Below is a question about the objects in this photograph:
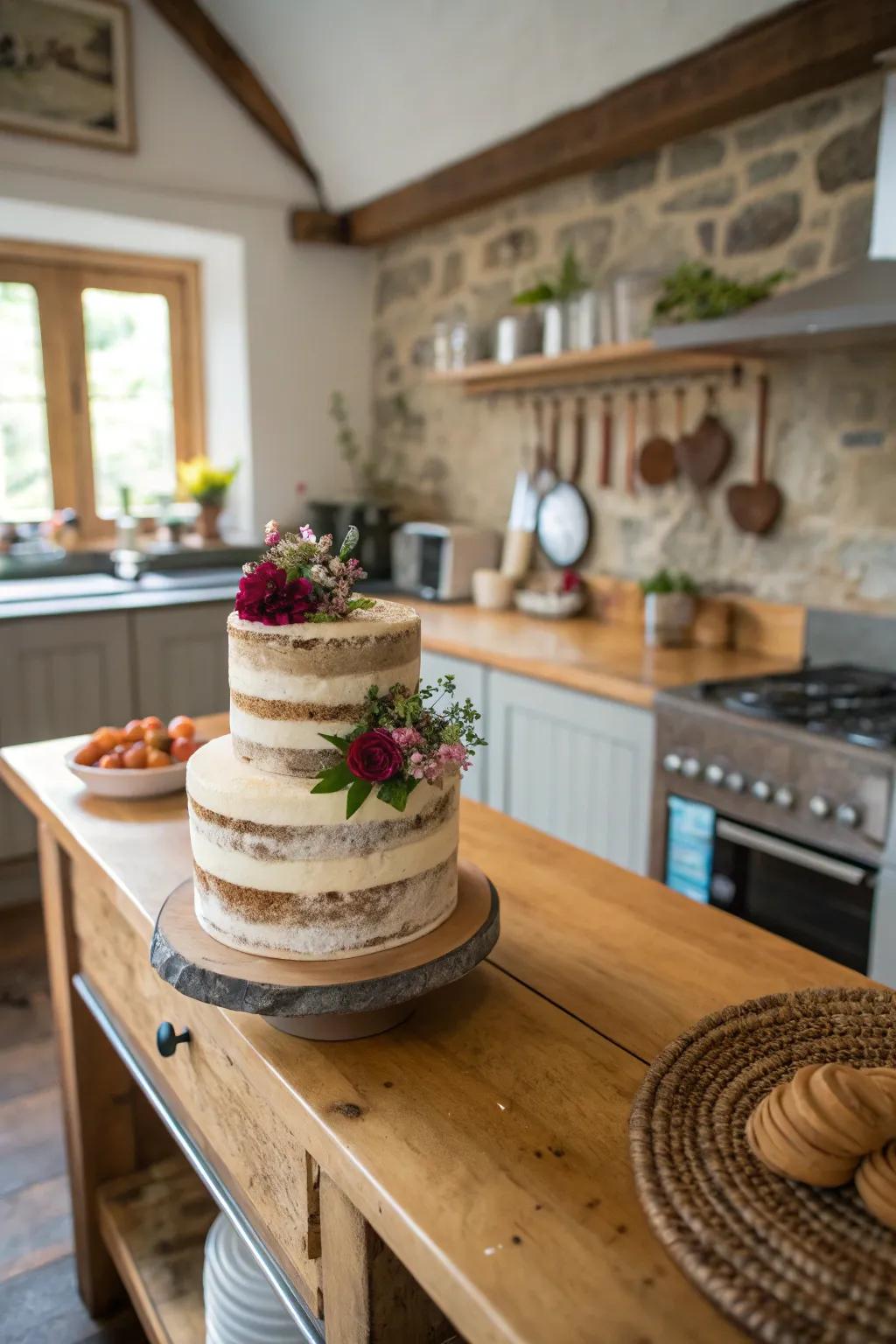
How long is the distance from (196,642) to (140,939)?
7.41 ft

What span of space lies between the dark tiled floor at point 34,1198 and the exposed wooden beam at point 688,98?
2.87 m

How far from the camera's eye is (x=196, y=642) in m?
3.48

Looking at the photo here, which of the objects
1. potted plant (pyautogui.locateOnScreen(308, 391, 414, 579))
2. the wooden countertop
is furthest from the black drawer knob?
potted plant (pyautogui.locateOnScreen(308, 391, 414, 579))

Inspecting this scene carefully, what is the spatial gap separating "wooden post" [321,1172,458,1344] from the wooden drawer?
0.05 metres

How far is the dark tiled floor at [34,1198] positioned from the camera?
5.63 ft

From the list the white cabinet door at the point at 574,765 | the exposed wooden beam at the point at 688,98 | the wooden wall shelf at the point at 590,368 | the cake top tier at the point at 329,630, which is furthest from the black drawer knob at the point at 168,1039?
the exposed wooden beam at the point at 688,98

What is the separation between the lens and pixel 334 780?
882 mm

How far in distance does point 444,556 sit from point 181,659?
3.29ft

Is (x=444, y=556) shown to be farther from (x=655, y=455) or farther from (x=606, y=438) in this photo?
(x=655, y=455)

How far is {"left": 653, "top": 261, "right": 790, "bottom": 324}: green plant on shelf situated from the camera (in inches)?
101

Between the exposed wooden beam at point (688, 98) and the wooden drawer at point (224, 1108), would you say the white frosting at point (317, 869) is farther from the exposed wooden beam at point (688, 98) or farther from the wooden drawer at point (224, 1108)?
the exposed wooden beam at point (688, 98)

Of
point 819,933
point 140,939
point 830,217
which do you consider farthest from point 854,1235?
point 830,217

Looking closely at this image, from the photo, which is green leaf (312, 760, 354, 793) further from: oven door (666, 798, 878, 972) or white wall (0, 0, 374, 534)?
white wall (0, 0, 374, 534)

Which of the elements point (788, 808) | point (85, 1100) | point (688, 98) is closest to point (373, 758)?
point (85, 1100)
